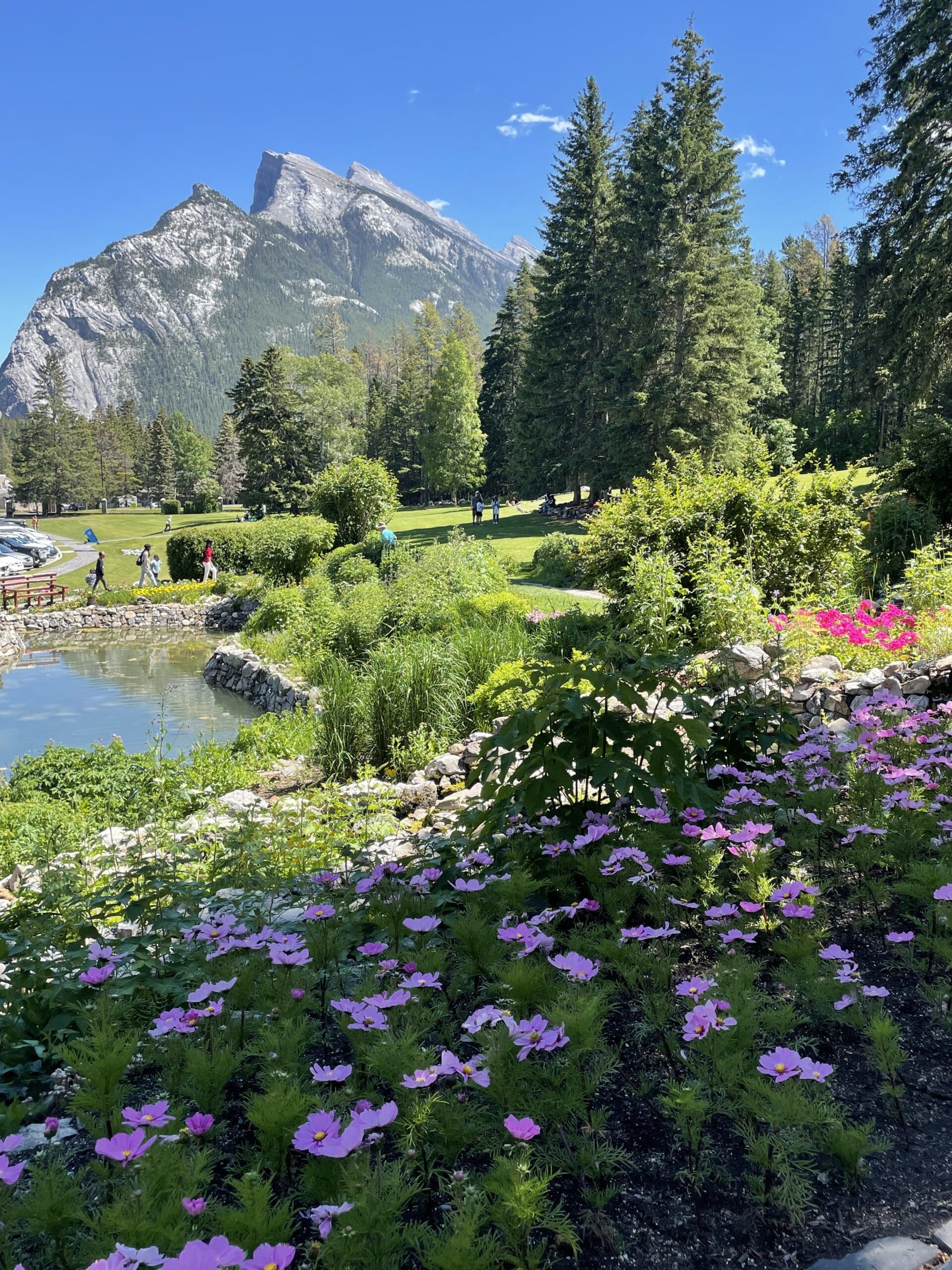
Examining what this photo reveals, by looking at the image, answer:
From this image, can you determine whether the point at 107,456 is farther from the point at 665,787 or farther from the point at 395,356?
the point at 665,787

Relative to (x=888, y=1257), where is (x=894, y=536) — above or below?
above

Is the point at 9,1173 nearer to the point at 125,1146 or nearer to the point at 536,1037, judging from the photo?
the point at 125,1146

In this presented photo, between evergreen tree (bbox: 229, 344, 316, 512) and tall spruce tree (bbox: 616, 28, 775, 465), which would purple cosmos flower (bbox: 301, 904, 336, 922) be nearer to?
tall spruce tree (bbox: 616, 28, 775, 465)

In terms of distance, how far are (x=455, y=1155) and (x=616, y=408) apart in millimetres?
23819

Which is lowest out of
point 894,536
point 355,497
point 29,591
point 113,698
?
point 113,698

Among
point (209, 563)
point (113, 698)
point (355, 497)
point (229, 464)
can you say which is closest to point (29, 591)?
point (209, 563)

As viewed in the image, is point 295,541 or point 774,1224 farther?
point 295,541

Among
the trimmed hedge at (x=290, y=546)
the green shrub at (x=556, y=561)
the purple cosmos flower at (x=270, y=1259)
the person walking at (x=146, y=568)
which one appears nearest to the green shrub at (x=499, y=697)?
the purple cosmos flower at (x=270, y=1259)

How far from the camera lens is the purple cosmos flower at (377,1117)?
3.79 feet

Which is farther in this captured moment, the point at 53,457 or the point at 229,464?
the point at 229,464

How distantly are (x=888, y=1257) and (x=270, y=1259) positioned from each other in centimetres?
97

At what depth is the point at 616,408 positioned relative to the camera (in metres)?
23.3

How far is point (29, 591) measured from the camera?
21.6m

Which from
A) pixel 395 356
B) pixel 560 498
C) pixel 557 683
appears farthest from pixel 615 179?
pixel 395 356
